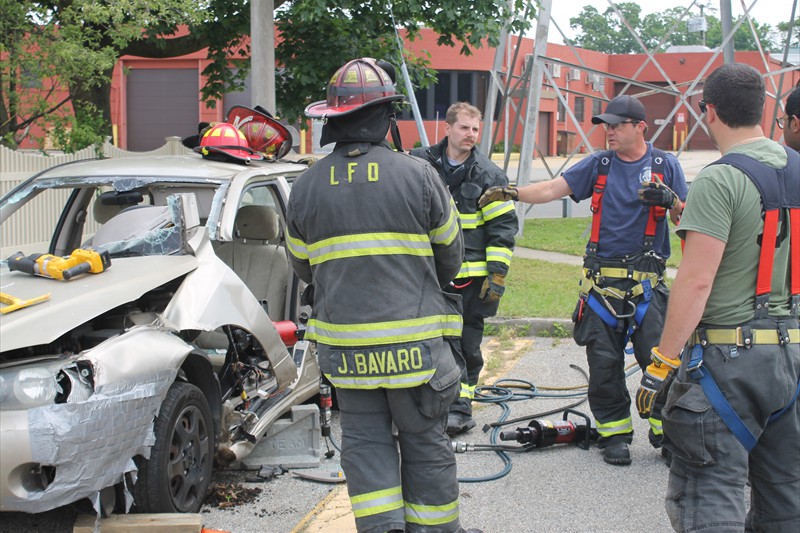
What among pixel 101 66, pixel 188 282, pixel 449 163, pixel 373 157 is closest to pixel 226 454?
pixel 188 282

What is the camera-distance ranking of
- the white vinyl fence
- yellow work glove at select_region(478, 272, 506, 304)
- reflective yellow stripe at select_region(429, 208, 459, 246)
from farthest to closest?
the white vinyl fence, yellow work glove at select_region(478, 272, 506, 304), reflective yellow stripe at select_region(429, 208, 459, 246)

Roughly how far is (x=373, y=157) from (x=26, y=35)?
300 inches

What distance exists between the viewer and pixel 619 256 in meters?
5.35

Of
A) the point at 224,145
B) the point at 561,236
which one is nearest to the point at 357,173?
the point at 224,145

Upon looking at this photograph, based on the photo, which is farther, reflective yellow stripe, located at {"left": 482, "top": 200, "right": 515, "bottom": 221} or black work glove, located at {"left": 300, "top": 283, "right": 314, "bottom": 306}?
reflective yellow stripe, located at {"left": 482, "top": 200, "right": 515, "bottom": 221}

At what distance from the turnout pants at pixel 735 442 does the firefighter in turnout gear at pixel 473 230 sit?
232 cm

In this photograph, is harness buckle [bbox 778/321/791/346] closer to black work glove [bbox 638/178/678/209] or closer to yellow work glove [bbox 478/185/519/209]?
black work glove [bbox 638/178/678/209]

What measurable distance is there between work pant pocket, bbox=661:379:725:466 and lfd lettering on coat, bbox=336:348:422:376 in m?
0.96

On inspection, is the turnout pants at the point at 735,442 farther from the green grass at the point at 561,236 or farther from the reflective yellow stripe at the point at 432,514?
the green grass at the point at 561,236

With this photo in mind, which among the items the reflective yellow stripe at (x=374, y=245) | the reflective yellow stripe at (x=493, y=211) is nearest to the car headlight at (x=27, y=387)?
the reflective yellow stripe at (x=374, y=245)

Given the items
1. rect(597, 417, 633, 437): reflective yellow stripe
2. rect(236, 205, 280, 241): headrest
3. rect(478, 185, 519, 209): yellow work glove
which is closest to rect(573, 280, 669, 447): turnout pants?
rect(597, 417, 633, 437): reflective yellow stripe

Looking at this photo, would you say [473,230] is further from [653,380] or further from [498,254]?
[653,380]

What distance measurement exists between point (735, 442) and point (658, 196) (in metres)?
1.91

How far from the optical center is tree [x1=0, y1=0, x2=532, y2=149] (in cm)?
952
